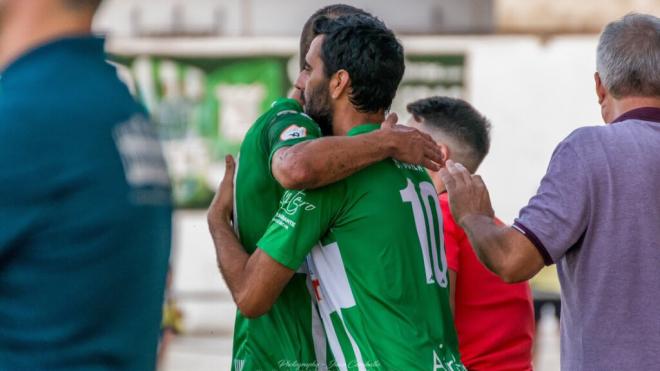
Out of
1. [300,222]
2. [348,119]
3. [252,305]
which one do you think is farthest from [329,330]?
[348,119]

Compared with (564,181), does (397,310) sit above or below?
below

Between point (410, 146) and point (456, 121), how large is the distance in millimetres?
1017

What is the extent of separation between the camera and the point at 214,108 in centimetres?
1388

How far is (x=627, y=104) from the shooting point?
142 inches

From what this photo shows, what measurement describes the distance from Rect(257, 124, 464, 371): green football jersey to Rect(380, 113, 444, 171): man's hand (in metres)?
0.07

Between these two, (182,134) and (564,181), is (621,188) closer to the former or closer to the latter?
(564,181)

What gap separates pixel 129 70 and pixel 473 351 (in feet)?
33.2

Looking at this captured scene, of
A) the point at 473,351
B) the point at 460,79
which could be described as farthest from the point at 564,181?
the point at 460,79

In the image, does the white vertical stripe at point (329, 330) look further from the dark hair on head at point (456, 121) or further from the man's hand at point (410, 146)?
the dark hair on head at point (456, 121)

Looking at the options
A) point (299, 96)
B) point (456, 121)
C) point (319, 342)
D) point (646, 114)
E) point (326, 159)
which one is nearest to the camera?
point (326, 159)

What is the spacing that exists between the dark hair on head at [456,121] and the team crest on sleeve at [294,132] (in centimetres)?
105

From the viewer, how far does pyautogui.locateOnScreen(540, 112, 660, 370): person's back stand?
3.41 metres

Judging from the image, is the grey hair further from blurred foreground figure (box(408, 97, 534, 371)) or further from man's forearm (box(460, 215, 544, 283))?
blurred foreground figure (box(408, 97, 534, 371))

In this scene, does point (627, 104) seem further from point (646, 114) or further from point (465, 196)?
point (465, 196)
